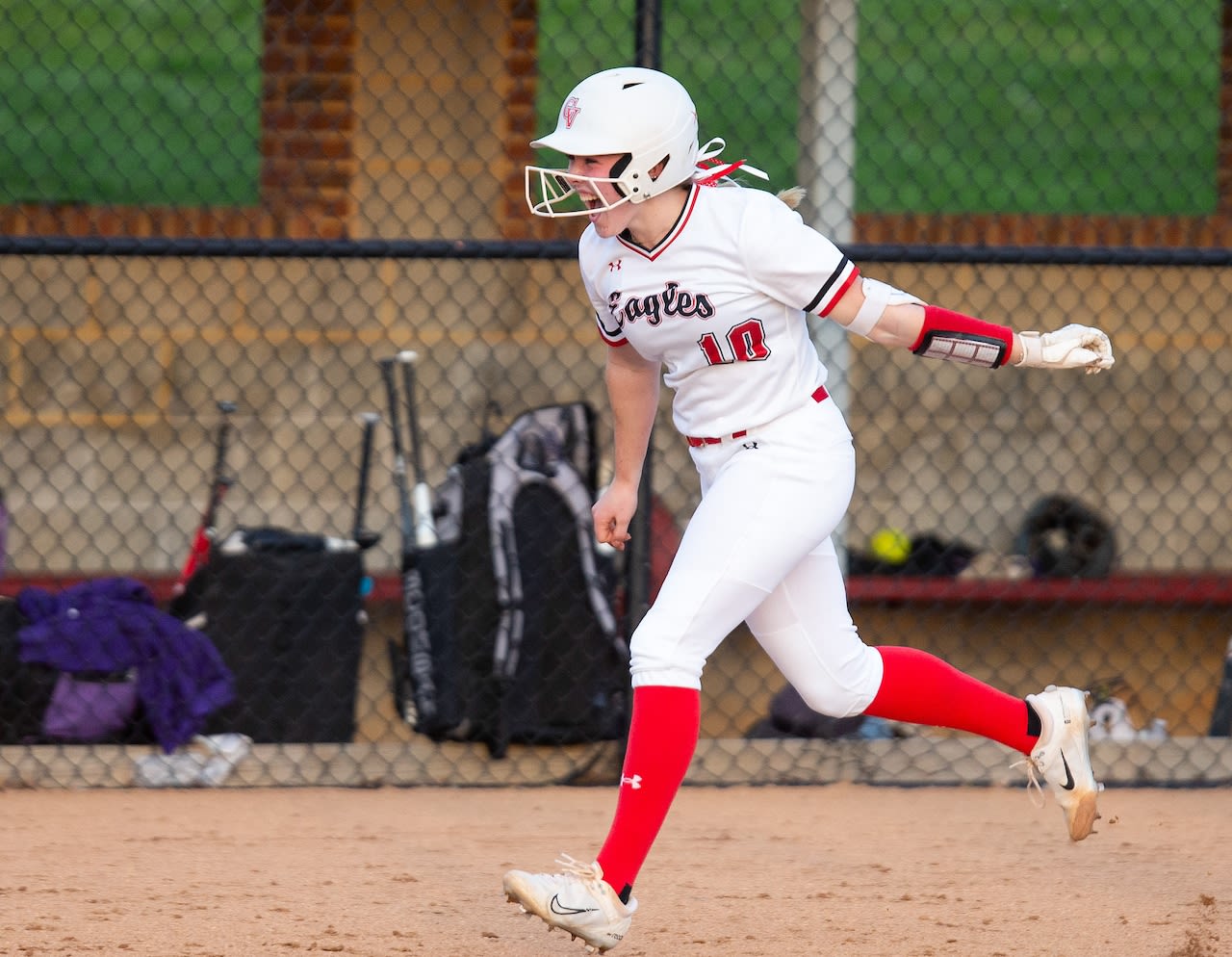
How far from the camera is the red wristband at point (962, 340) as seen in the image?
108 inches

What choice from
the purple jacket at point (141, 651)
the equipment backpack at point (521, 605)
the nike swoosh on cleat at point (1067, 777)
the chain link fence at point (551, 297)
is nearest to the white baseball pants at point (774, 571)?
the nike swoosh on cleat at point (1067, 777)

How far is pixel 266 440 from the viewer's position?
261 inches

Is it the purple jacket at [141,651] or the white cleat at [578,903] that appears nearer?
the white cleat at [578,903]

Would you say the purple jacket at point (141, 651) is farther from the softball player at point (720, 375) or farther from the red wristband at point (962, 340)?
the red wristband at point (962, 340)

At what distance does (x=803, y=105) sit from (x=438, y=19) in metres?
2.26

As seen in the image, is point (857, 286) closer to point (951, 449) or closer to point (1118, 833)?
point (1118, 833)

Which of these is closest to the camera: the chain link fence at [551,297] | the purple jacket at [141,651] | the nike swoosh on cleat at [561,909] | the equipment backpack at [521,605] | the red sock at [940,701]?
the nike swoosh on cleat at [561,909]

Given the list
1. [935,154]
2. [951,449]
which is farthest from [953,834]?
[935,154]

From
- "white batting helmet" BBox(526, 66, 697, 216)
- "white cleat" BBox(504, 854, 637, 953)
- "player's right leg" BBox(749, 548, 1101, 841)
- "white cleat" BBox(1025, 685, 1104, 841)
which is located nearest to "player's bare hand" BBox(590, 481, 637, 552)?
"player's right leg" BBox(749, 548, 1101, 841)

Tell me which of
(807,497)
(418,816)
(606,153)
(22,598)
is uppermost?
(606,153)

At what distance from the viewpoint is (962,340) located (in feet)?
9.05

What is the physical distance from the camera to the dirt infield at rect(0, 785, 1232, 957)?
9.55ft

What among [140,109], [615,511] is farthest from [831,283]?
[140,109]

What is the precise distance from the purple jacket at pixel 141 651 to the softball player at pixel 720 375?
7.12 ft
